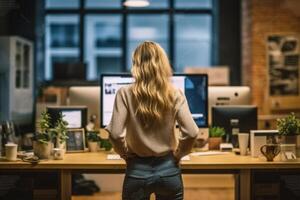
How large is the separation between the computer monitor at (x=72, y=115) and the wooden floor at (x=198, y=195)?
205cm

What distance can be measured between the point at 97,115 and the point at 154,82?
1.49 m

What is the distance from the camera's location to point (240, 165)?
3.07 metres

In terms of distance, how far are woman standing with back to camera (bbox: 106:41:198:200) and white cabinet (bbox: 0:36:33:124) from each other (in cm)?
504

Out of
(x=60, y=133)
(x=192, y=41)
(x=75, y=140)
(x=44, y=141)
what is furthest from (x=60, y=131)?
(x=192, y=41)

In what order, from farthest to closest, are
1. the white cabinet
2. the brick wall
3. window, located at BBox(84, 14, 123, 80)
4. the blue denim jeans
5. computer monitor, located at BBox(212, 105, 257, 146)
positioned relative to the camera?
window, located at BBox(84, 14, 123, 80) < the brick wall < the white cabinet < computer monitor, located at BBox(212, 105, 257, 146) < the blue denim jeans

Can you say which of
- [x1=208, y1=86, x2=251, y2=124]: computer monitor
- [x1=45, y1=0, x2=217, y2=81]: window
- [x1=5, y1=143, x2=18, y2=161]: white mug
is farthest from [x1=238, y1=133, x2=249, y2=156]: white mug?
[x1=45, y1=0, x2=217, y2=81]: window

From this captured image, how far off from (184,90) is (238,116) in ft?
1.58

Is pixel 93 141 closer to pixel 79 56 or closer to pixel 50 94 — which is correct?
pixel 50 94

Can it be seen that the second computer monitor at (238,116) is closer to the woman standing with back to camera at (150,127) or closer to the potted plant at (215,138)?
the potted plant at (215,138)

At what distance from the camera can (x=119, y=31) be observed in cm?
970

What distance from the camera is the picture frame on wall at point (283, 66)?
796cm

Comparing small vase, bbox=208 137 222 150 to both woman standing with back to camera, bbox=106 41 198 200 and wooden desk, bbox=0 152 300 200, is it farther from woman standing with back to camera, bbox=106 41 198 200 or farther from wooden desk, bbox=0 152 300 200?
woman standing with back to camera, bbox=106 41 198 200

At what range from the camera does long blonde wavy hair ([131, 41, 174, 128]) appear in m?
2.61

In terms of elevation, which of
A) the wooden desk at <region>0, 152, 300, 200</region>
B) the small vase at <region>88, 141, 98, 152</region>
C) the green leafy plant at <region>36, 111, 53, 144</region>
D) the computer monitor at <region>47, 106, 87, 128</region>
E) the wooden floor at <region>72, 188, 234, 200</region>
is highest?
the computer monitor at <region>47, 106, 87, 128</region>
